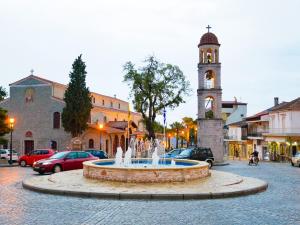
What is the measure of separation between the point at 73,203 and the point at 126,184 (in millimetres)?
4014

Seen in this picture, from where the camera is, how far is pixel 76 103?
4619 centimetres

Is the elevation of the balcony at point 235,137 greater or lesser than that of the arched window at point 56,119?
lesser

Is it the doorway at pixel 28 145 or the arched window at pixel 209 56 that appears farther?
the doorway at pixel 28 145

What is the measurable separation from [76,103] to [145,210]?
118 feet

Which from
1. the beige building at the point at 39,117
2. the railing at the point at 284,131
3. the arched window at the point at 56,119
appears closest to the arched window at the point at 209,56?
the beige building at the point at 39,117

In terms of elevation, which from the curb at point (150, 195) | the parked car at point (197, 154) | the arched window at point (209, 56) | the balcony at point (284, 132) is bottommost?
the curb at point (150, 195)

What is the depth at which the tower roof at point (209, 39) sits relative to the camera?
4109 centimetres

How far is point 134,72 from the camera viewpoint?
164 ft

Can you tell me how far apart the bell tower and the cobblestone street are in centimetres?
2500

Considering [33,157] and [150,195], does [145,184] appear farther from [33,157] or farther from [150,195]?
[33,157]

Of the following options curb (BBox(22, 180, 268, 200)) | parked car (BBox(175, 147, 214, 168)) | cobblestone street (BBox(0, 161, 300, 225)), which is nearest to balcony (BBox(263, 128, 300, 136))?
parked car (BBox(175, 147, 214, 168))

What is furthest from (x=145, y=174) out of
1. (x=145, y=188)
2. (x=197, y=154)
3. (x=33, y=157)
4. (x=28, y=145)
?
(x=28, y=145)

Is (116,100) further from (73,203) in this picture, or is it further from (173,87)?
(73,203)

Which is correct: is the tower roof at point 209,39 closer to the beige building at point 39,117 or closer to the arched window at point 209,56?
the arched window at point 209,56
